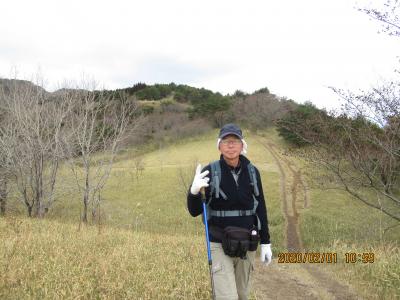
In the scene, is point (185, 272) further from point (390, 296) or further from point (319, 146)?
point (319, 146)

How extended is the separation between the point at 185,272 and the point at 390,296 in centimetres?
328

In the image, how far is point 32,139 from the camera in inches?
584

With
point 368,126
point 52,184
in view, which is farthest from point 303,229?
point 52,184

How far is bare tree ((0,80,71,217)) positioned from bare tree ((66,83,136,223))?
640 mm

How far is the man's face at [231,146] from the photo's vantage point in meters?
3.86

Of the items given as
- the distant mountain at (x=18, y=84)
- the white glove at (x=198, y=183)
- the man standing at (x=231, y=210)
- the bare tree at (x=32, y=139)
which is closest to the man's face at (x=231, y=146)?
the man standing at (x=231, y=210)

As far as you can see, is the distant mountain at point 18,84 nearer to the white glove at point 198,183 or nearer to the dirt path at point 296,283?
the dirt path at point 296,283

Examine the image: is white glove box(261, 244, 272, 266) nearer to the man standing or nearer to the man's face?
the man standing

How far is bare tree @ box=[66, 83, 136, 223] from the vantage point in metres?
15.9

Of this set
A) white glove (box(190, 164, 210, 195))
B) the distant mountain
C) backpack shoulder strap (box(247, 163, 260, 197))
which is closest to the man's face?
backpack shoulder strap (box(247, 163, 260, 197))

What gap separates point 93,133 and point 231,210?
1407 centimetres

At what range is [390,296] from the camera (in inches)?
242
